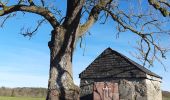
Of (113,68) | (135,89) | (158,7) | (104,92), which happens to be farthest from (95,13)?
(113,68)

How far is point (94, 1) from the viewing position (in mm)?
14531

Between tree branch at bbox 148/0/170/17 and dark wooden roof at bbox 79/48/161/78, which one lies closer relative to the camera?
tree branch at bbox 148/0/170/17

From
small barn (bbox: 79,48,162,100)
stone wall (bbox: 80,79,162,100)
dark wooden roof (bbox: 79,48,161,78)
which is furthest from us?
dark wooden roof (bbox: 79,48,161,78)

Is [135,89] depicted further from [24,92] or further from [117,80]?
[24,92]

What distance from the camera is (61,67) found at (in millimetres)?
12211

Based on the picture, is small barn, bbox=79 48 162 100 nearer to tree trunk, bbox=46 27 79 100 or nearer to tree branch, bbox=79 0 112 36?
tree branch, bbox=79 0 112 36

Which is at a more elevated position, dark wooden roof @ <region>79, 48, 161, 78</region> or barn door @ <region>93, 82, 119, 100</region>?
dark wooden roof @ <region>79, 48, 161, 78</region>

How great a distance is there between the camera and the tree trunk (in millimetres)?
11922

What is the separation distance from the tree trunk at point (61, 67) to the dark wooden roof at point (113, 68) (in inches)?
523

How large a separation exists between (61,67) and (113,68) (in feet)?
47.7

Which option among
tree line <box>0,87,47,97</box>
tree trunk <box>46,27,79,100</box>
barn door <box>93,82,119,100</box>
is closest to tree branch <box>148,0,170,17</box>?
tree trunk <box>46,27,79,100</box>

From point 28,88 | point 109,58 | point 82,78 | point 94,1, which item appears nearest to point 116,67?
point 109,58

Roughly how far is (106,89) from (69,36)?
11.4 metres

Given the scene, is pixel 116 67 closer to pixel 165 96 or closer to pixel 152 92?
pixel 152 92
